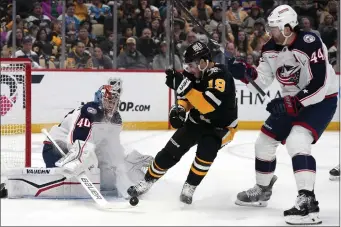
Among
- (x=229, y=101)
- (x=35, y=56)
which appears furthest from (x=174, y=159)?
(x=35, y=56)

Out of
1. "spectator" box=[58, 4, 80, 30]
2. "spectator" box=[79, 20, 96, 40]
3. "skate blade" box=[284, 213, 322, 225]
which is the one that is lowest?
"skate blade" box=[284, 213, 322, 225]

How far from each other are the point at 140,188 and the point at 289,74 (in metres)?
1.14

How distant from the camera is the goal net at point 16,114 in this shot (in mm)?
4641

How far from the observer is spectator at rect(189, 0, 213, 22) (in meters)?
9.14

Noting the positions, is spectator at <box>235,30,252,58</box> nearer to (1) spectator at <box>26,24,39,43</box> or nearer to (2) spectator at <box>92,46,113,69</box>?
(2) spectator at <box>92,46,113,69</box>

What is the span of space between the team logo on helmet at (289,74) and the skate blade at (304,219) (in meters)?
0.79

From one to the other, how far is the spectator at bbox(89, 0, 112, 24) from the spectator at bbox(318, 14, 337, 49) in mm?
2729

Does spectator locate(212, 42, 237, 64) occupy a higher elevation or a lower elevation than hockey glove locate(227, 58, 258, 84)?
higher

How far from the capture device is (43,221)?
12.7 ft

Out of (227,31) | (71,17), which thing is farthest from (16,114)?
(227,31)

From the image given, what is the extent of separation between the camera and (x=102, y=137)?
184 inches

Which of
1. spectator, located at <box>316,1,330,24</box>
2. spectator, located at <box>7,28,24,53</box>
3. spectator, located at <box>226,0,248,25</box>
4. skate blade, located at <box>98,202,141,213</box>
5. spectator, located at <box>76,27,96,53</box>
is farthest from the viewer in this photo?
spectator, located at <box>316,1,330,24</box>

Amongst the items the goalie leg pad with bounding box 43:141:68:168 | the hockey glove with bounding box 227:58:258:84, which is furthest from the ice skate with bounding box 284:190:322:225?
the goalie leg pad with bounding box 43:141:68:168

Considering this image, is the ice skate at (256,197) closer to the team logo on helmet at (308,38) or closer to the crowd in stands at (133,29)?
the team logo on helmet at (308,38)
